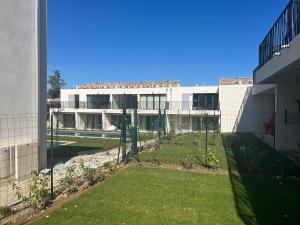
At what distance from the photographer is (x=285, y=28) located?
10125mm

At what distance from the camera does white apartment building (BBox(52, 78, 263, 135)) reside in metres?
30.5

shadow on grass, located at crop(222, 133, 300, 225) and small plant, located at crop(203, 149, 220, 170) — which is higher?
small plant, located at crop(203, 149, 220, 170)

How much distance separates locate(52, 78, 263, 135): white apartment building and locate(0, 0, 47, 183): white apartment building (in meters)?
19.7

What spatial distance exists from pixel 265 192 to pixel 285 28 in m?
5.87

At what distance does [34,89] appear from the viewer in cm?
916

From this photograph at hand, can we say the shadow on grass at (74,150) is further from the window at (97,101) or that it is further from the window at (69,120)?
the window at (69,120)

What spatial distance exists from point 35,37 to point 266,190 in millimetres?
7974

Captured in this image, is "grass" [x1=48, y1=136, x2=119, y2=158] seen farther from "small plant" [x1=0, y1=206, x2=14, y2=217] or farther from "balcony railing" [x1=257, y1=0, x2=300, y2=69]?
"balcony railing" [x1=257, y1=0, x2=300, y2=69]

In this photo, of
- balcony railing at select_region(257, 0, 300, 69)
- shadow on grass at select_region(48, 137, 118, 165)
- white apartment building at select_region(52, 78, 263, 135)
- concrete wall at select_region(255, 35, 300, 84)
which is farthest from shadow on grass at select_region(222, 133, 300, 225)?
white apartment building at select_region(52, 78, 263, 135)

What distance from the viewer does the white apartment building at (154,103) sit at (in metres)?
30.5

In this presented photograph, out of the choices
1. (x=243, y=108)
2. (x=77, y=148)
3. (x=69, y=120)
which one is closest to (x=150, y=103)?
(x=243, y=108)

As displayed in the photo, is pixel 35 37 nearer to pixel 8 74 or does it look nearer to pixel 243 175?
pixel 8 74

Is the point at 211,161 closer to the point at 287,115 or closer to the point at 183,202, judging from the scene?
the point at 183,202

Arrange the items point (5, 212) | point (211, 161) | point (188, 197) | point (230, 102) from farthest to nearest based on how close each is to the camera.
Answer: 1. point (230, 102)
2. point (211, 161)
3. point (188, 197)
4. point (5, 212)
